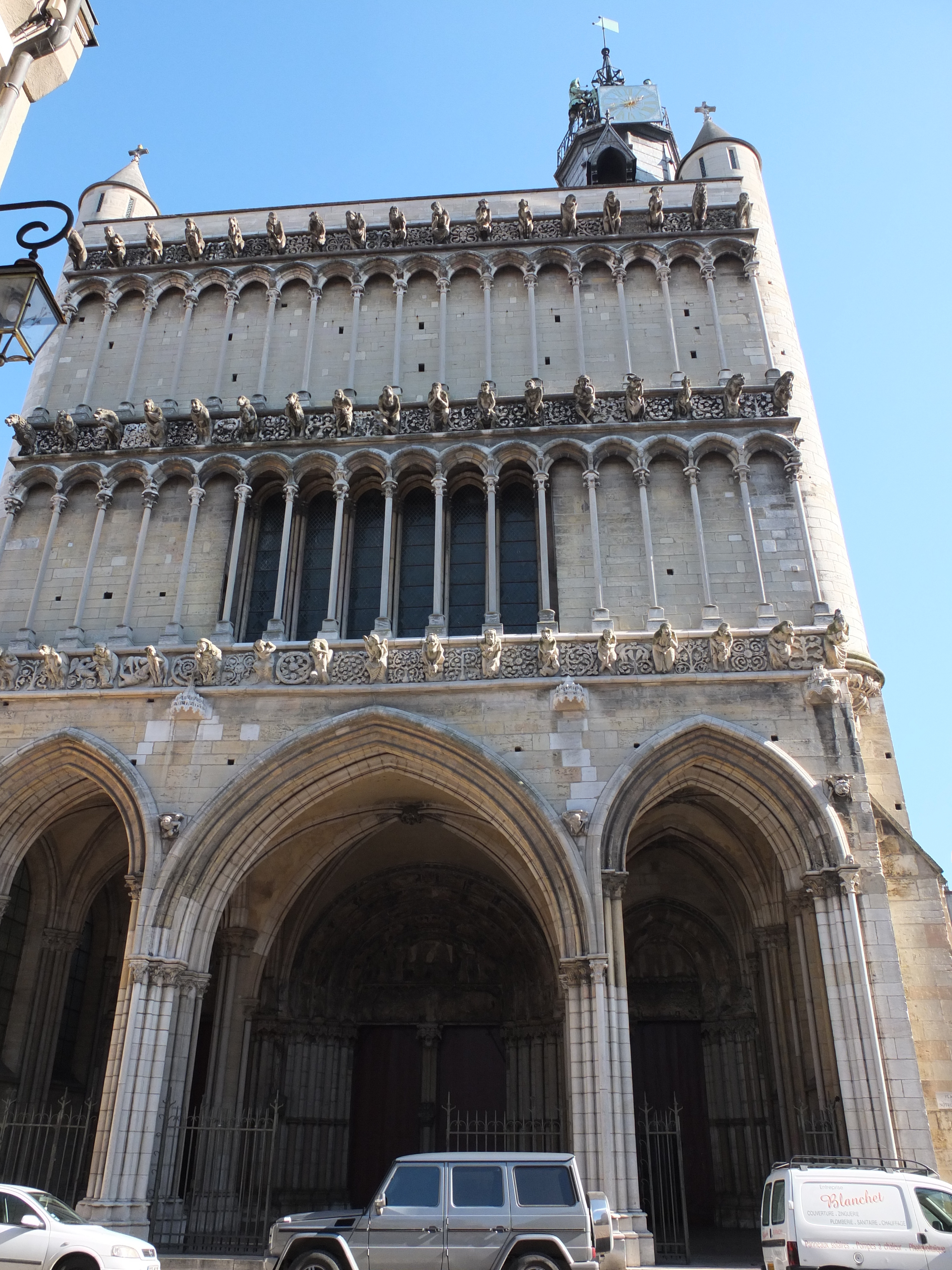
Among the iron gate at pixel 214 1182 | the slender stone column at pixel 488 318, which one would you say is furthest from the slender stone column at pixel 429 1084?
the slender stone column at pixel 488 318

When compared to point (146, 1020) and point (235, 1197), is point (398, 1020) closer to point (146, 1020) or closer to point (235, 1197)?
point (235, 1197)

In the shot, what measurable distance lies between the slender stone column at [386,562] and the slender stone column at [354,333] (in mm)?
2224

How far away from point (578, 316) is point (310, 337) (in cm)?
472

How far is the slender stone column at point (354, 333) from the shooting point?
Answer: 17.4 m

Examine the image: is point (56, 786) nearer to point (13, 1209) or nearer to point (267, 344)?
point (13, 1209)

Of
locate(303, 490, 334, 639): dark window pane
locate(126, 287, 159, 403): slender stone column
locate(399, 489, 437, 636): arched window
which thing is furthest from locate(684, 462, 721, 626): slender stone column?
locate(126, 287, 159, 403): slender stone column

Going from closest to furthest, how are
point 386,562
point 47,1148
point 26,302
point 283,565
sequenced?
point 26,302
point 47,1148
point 386,562
point 283,565

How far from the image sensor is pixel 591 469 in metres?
15.8

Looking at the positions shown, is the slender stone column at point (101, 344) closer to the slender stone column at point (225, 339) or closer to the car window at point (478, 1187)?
the slender stone column at point (225, 339)

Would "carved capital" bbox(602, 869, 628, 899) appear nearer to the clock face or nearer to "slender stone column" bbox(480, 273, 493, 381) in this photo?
"slender stone column" bbox(480, 273, 493, 381)

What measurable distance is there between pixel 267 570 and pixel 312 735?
12.5ft

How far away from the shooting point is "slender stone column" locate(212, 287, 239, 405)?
17516 millimetres

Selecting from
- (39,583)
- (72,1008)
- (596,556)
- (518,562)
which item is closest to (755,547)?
(596,556)

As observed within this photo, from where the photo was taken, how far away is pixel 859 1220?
795cm
